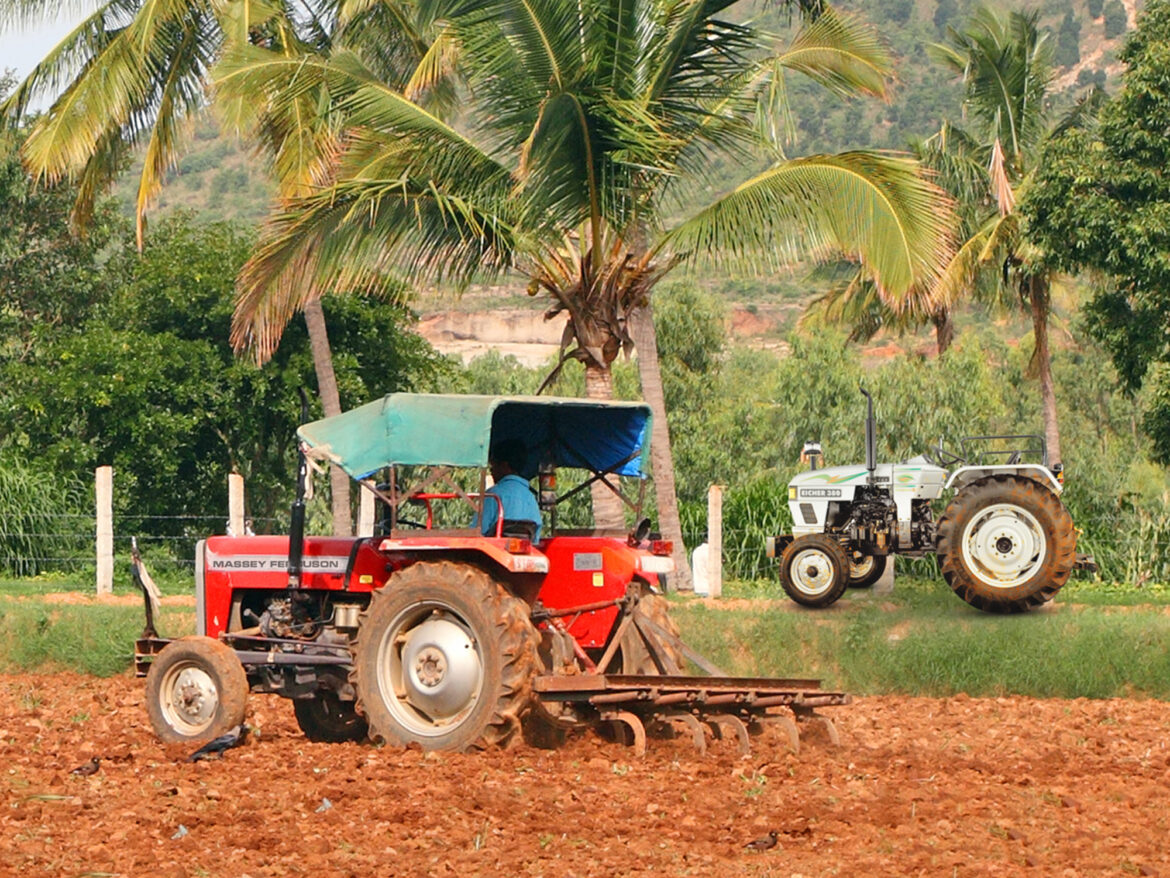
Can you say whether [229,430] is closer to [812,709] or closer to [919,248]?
[919,248]

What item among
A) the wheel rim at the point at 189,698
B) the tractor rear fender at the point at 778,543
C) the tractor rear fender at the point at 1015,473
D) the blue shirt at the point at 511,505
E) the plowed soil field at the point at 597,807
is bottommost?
the plowed soil field at the point at 597,807

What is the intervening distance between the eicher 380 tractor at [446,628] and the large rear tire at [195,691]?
0.04 feet

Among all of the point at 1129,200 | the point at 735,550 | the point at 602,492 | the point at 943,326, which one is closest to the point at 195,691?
the point at 602,492

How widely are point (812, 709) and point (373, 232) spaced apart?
765 cm

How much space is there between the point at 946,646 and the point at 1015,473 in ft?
6.28

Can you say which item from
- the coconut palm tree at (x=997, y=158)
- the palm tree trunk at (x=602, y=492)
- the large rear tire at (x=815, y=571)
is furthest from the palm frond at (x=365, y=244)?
the coconut palm tree at (x=997, y=158)

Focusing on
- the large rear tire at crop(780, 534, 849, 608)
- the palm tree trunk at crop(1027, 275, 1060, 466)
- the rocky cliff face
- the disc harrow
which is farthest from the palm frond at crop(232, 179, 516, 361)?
the rocky cliff face

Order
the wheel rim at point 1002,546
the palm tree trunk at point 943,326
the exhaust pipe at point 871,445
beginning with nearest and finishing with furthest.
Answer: the wheel rim at point 1002,546 < the exhaust pipe at point 871,445 < the palm tree trunk at point 943,326

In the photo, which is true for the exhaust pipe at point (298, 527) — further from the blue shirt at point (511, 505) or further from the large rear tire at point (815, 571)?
the large rear tire at point (815, 571)

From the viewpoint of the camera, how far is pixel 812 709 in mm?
11148

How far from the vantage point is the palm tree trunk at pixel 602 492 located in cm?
1700

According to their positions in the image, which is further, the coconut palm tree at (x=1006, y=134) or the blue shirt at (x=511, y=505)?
the coconut palm tree at (x=1006, y=134)

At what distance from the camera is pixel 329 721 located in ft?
39.2

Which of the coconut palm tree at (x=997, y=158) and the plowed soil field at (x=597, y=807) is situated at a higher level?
the coconut palm tree at (x=997, y=158)
